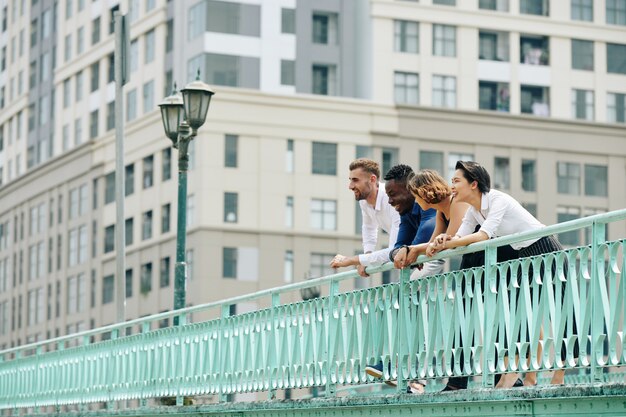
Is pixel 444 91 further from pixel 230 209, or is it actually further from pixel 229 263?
A: pixel 229 263

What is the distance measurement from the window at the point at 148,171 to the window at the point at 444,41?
14.8 m

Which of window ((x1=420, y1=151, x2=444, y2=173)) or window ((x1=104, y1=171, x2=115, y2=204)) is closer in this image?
window ((x1=420, y1=151, x2=444, y2=173))

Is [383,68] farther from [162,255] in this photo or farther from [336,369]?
[336,369]

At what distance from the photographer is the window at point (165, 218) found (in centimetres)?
7456

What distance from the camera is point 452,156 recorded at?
76.6 m

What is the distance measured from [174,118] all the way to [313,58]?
173 feet

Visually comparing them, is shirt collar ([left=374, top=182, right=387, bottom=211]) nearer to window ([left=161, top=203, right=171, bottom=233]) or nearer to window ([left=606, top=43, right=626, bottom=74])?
window ([left=161, top=203, right=171, bottom=233])

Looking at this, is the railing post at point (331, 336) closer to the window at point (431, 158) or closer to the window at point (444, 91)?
the window at point (431, 158)

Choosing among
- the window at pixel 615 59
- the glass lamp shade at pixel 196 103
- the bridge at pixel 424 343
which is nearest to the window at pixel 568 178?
the window at pixel 615 59

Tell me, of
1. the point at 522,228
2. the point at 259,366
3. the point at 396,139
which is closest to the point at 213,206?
the point at 396,139

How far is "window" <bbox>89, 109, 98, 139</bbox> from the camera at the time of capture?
83.8m

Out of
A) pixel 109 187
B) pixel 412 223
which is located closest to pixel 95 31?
pixel 109 187

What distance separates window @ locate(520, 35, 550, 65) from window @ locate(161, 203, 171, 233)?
62.2 ft

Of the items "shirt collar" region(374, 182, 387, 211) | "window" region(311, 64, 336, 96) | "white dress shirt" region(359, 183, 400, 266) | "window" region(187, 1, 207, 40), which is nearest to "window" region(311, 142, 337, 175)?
"window" region(311, 64, 336, 96)
